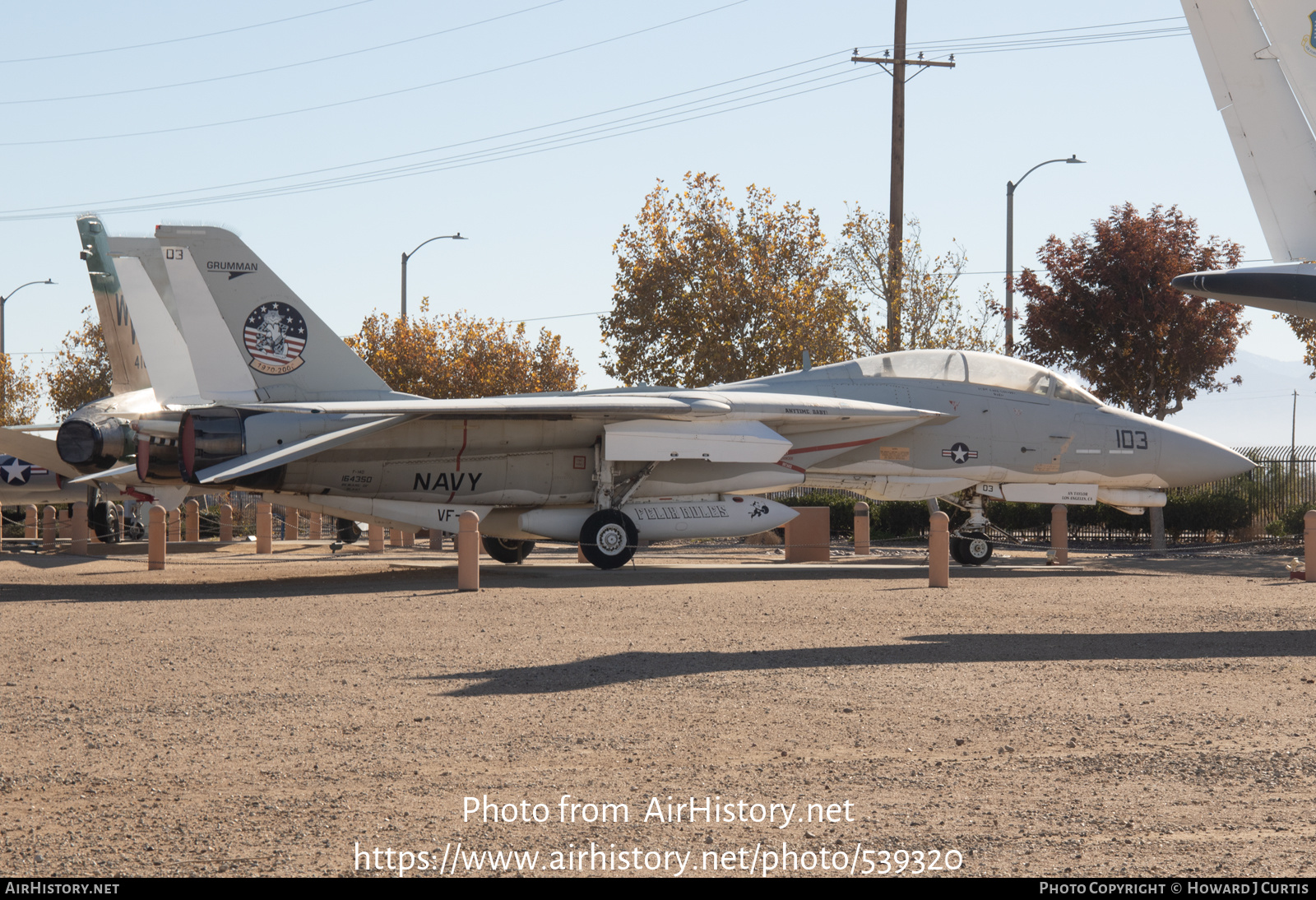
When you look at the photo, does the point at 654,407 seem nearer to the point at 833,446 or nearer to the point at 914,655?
the point at 833,446

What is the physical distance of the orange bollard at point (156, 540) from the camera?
16.4 meters

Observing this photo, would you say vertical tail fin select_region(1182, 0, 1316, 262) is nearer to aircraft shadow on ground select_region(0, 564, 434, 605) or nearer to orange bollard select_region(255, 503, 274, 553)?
aircraft shadow on ground select_region(0, 564, 434, 605)

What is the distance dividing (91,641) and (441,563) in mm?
9560

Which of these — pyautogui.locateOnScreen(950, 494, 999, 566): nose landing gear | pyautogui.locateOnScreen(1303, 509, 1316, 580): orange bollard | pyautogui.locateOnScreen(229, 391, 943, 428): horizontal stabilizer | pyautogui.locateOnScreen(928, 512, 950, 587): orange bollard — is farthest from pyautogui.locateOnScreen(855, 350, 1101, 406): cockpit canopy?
pyautogui.locateOnScreen(928, 512, 950, 587): orange bollard

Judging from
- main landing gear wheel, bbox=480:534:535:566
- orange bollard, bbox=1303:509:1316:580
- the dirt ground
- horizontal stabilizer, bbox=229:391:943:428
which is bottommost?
the dirt ground

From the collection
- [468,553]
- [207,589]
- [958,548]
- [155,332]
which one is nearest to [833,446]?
[958,548]

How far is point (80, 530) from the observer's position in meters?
20.7

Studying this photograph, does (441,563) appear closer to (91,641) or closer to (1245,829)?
(91,641)

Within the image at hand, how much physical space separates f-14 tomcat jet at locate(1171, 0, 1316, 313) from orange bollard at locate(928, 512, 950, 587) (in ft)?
12.5

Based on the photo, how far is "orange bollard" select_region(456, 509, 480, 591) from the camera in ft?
42.1

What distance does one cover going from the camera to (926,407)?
54.7ft

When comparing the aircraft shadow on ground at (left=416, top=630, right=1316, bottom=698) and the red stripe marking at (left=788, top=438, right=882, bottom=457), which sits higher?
the red stripe marking at (left=788, top=438, right=882, bottom=457)

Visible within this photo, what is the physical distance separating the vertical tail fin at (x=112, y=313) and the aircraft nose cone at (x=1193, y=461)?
1680cm

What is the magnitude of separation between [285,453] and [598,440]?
14.4 feet
